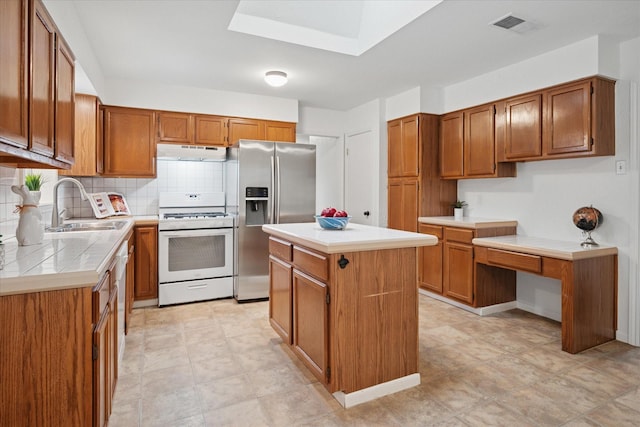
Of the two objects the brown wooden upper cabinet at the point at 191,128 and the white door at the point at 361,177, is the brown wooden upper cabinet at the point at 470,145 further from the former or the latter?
the brown wooden upper cabinet at the point at 191,128

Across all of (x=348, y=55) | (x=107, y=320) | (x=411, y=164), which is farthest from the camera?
(x=411, y=164)

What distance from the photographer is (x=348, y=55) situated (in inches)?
135

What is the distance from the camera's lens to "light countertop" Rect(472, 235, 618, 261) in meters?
2.83

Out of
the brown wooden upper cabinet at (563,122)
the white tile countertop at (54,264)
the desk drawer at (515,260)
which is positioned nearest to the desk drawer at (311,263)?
the white tile countertop at (54,264)

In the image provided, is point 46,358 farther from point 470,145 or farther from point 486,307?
point 470,145

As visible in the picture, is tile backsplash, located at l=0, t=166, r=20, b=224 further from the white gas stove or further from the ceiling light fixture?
the ceiling light fixture

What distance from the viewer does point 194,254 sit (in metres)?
4.07

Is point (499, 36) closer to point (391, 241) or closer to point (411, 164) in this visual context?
point (411, 164)

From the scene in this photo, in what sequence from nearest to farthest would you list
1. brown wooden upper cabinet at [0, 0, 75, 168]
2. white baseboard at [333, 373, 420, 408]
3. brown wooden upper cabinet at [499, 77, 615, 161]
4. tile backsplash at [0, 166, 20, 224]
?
brown wooden upper cabinet at [0, 0, 75, 168] < white baseboard at [333, 373, 420, 408] < tile backsplash at [0, 166, 20, 224] < brown wooden upper cabinet at [499, 77, 615, 161]

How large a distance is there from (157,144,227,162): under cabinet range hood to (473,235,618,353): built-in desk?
335 cm

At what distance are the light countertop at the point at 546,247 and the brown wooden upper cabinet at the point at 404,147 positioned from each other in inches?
51.4

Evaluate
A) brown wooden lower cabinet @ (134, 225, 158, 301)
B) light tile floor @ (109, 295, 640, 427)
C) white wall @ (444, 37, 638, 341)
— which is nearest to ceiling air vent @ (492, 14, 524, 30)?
white wall @ (444, 37, 638, 341)

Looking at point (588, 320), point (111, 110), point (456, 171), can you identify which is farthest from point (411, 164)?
point (111, 110)

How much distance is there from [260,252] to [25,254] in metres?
2.60
